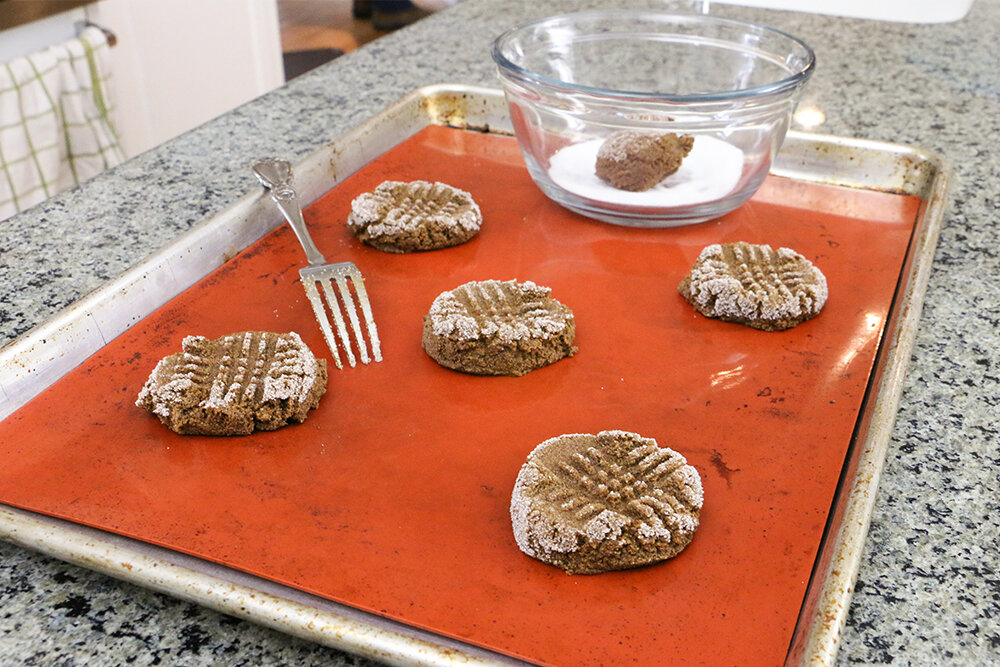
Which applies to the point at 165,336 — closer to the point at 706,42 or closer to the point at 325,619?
the point at 325,619

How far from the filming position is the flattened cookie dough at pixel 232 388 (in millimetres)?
917

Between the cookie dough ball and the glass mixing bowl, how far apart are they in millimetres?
12

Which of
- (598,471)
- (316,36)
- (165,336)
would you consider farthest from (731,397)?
(316,36)

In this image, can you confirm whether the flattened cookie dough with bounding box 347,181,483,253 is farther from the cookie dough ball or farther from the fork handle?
the cookie dough ball

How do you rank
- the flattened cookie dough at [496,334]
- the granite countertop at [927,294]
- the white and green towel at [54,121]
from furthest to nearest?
the white and green towel at [54,121]
the flattened cookie dough at [496,334]
the granite countertop at [927,294]

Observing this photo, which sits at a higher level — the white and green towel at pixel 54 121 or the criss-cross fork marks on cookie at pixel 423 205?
the criss-cross fork marks on cookie at pixel 423 205

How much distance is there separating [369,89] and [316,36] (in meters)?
3.76

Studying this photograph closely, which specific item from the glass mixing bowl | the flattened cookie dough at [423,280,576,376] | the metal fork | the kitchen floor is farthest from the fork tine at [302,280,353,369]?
the kitchen floor

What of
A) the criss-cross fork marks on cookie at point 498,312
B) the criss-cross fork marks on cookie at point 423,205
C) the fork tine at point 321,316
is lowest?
the fork tine at point 321,316

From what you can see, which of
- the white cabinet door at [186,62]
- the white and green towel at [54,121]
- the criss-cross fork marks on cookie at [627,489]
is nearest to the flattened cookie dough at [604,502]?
the criss-cross fork marks on cookie at [627,489]

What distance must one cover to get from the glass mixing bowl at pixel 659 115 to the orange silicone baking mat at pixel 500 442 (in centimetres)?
6

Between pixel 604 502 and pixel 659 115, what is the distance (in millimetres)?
673

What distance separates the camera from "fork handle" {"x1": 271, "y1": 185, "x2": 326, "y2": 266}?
1210 mm

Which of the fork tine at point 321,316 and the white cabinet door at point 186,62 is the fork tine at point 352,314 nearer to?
the fork tine at point 321,316
